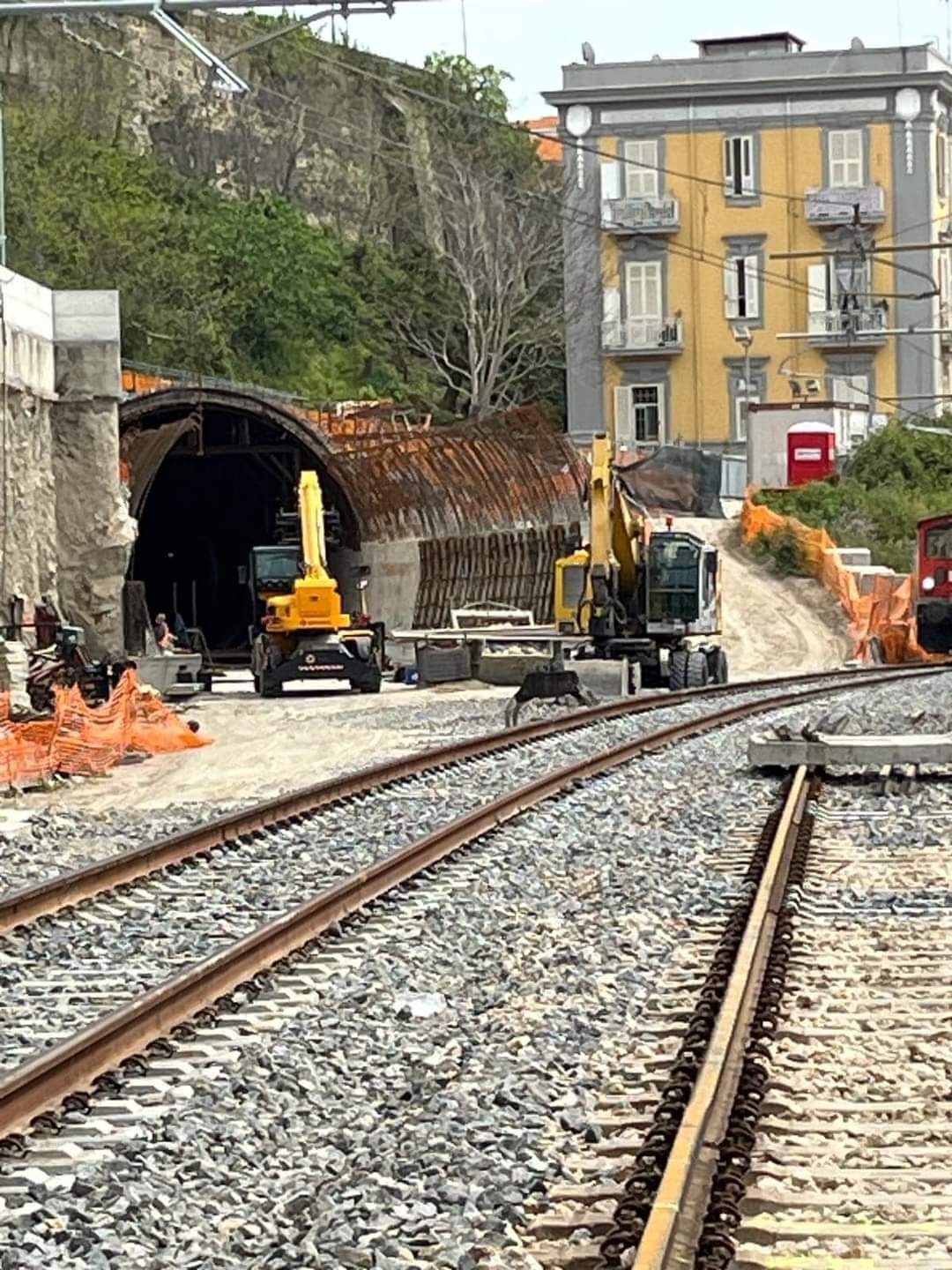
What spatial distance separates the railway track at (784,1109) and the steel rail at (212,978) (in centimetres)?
180

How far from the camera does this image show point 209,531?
64.9m

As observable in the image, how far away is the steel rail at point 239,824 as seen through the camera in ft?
Answer: 42.2

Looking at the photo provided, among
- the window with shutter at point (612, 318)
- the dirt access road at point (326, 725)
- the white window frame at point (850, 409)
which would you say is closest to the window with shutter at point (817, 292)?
the white window frame at point (850, 409)

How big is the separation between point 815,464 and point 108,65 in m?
41.6

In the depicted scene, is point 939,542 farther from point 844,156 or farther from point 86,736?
point 844,156

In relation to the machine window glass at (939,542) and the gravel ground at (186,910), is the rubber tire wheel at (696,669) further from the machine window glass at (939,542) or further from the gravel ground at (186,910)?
the gravel ground at (186,910)

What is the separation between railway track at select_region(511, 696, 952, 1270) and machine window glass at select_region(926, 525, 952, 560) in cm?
3171

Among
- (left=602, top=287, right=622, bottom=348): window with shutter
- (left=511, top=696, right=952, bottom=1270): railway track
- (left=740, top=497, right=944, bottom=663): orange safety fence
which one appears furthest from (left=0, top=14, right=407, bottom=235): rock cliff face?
(left=511, top=696, right=952, bottom=1270): railway track

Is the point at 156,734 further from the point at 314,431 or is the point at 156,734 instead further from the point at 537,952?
the point at 314,431

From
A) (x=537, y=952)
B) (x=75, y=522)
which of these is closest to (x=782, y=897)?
(x=537, y=952)

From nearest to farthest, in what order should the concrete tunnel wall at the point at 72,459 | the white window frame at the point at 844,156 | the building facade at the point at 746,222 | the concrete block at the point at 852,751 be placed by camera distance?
the concrete block at the point at 852,751
the concrete tunnel wall at the point at 72,459
the building facade at the point at 746,222
the white window frame at the point at 844,156

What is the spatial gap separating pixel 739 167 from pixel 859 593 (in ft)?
84.0

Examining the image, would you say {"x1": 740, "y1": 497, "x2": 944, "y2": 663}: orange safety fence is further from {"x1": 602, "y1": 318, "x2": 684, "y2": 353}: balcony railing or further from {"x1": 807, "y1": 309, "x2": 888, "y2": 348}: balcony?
{"x1": 602, "y1": 318, "x2": 684, "y2": 353}: balcony railing

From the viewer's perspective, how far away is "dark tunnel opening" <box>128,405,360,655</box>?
59375 mm
